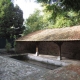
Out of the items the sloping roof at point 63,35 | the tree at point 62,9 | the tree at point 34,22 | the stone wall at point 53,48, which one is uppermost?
the tree at point 34,22

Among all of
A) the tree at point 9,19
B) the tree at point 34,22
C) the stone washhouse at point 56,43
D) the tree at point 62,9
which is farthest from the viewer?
the tree at point 34,22

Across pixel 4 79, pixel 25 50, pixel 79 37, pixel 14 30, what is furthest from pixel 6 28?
pixel 4 79

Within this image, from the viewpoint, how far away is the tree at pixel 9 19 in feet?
75.5

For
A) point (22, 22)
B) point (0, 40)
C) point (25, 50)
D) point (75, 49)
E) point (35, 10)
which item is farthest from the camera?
point (35, 10)

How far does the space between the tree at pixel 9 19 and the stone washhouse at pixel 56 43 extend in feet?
16.8

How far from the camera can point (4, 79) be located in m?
6.84

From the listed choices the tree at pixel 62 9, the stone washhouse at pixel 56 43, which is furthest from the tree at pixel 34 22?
the stone washhouse at pixel 56 43

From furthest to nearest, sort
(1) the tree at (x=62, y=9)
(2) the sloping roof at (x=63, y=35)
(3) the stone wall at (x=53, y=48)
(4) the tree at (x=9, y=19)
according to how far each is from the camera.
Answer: (4) the tree at (x=9, y=19)
(3) the stone wall at (x=53, y=48)
(2) the sloping roof at (x=63, y=35)
(1) the tree at (x=62, y=9)

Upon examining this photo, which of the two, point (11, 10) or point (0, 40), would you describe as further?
point (11, 10)

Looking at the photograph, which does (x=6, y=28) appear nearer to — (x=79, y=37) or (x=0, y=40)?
(x=0, y=40)

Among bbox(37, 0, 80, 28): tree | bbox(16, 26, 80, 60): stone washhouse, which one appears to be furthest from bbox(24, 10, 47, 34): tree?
bbox(16, 26, 80, 60): stone washhouse

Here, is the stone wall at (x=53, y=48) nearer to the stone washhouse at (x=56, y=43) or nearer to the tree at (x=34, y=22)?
the stone washhouse at (x=56, y=43)

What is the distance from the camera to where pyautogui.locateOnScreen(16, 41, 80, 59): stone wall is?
13762mm

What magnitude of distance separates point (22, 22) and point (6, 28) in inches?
137
